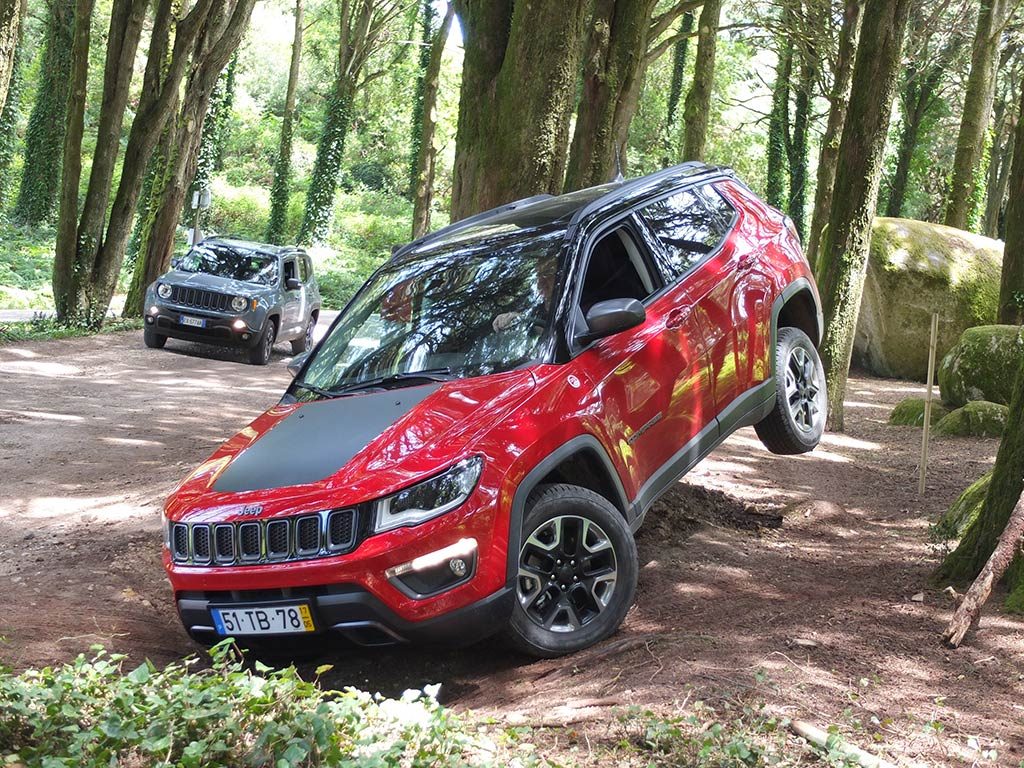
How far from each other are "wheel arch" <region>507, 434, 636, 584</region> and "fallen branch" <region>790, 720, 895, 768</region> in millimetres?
1392

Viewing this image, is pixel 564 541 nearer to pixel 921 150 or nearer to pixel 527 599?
pixel 527 599

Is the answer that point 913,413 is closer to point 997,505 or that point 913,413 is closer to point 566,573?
point 997,505

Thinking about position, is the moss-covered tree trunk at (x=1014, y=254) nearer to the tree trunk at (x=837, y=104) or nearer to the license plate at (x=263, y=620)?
the tree trunk at (x=837, y=104)

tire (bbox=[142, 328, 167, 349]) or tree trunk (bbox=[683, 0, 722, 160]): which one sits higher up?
tree trunk (bbox=[683, 0, 722, 160])

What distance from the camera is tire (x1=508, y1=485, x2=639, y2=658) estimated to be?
4793 millimetres

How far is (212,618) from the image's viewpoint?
473 centimetres

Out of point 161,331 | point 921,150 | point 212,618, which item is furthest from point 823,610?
point 921,150

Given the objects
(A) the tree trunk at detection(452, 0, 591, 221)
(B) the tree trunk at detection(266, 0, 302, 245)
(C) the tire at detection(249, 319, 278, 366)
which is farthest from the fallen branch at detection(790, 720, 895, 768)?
(B) the tree trunk at detection(266, 0, 302, 245)

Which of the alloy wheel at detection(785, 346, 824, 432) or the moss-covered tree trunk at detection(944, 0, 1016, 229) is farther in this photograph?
the moss-covered tree trunk at detection(944, 0, 1016, 229)

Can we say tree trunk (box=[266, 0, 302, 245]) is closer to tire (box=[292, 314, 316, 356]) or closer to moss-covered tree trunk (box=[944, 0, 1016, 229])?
tire (box=[292, 314, 316, 356])

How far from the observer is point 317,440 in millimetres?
4926

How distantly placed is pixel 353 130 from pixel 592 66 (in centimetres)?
4856

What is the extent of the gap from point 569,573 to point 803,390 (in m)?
3.29

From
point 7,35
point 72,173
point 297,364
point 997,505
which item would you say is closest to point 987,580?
point 997,505
